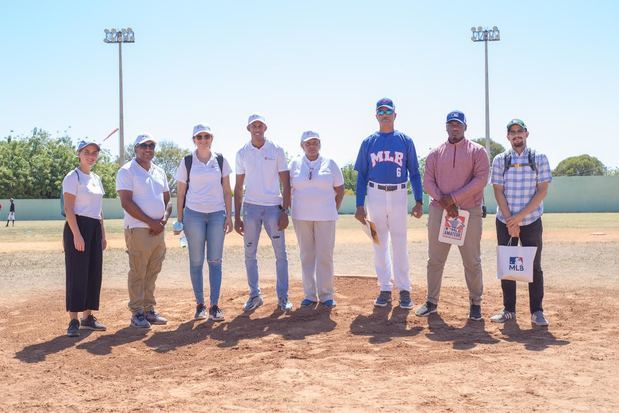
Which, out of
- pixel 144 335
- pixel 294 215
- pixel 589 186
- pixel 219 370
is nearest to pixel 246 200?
pixel 294 215

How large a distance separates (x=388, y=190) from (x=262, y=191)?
133 centimetres

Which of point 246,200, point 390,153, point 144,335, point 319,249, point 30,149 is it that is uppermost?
point 30,149

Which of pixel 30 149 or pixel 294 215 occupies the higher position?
pixel 30 149

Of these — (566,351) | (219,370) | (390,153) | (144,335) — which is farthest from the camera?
(390,153)

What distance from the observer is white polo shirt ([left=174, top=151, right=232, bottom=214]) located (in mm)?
6590

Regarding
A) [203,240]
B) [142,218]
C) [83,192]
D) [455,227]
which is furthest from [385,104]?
[83,192]

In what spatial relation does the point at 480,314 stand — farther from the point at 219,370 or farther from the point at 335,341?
the point at 219,370

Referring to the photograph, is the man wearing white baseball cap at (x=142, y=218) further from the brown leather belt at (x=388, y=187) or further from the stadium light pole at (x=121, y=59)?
the stadium light pole at (x=121, y=59)

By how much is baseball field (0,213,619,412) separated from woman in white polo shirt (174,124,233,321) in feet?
1.80

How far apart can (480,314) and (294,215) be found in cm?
221

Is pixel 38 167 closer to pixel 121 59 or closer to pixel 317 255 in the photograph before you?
pixel 121 59

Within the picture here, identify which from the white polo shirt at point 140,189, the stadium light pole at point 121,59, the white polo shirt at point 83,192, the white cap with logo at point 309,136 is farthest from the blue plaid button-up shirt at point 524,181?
the stadium light pole at point 121,59

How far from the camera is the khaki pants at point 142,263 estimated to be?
6473mm

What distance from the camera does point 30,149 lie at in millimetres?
55031
